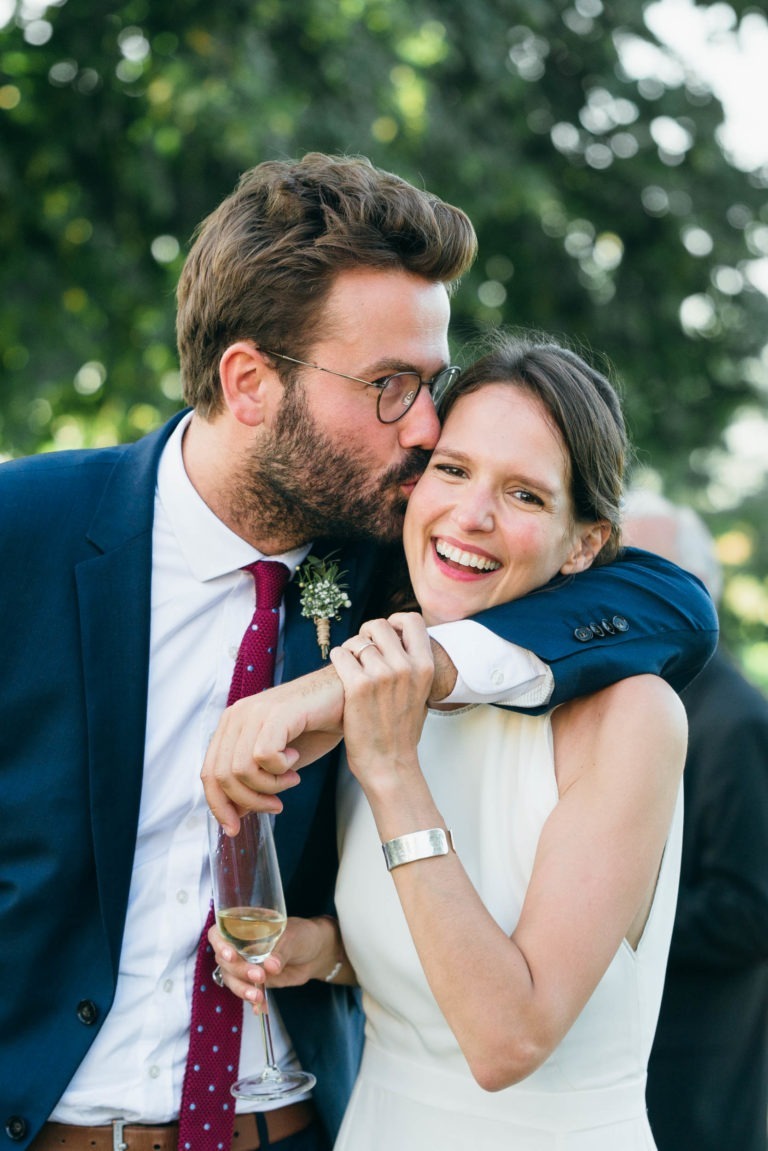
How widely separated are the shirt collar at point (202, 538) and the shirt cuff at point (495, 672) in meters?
0.77

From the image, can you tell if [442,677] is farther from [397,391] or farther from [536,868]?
[397,391]

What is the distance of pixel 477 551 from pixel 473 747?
0.43 meters

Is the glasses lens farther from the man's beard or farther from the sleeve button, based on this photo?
the sleeve button

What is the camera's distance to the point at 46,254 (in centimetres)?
802

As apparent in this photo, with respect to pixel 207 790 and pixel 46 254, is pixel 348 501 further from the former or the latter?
pixel 46 254

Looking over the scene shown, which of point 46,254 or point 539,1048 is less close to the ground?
point 539,1048

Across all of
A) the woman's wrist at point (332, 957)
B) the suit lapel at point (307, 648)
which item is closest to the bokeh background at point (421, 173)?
the suit lapel at point (307, 648)

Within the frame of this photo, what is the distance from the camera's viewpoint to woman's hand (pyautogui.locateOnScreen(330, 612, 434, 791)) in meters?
2.51

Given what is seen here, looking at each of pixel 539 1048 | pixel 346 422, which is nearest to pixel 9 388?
pixel 346 422

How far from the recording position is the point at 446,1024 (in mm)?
2779

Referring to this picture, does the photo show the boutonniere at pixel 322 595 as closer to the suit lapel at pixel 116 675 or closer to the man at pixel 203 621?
the man at pixel 203 621

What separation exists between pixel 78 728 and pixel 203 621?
1.37ft

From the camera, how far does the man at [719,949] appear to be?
4242mm

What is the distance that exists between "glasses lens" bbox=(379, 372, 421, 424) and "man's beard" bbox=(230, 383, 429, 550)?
0.14 metres
